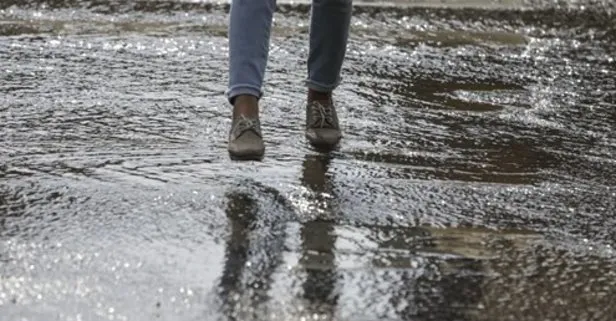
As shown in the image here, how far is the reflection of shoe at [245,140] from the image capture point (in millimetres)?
3574

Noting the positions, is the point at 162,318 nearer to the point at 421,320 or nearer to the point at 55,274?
the point at 55,274

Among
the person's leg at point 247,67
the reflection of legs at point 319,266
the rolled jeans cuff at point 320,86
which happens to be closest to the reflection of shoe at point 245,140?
the person's leg at point 247,67

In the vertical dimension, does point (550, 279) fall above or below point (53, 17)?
above

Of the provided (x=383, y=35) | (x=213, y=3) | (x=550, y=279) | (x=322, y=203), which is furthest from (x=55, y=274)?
(x=213, y=3)

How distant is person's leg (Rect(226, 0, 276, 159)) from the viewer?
11.8 feet

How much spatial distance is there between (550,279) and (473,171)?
93 cm

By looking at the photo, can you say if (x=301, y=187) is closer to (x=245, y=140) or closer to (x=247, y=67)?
(x=245, y=140)

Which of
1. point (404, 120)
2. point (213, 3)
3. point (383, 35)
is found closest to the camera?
point (404, 120)

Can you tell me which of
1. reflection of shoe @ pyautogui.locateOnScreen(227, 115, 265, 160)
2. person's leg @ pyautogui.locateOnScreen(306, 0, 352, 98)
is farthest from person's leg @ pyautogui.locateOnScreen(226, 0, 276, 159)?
person's leg @ pyautogui.locateOnScreen(306, 0, 352, 98)

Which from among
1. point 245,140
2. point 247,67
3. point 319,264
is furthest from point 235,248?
point 247,67

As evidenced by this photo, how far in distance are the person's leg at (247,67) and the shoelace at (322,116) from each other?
0.36 meters

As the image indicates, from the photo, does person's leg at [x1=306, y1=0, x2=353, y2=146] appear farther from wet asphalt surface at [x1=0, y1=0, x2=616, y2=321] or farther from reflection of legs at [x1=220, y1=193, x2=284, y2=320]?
reflection of legs at [x1=220, y1=193, x2=284, y2=320]

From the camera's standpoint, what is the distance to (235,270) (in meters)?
2.71

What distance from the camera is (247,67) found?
11.8ft
